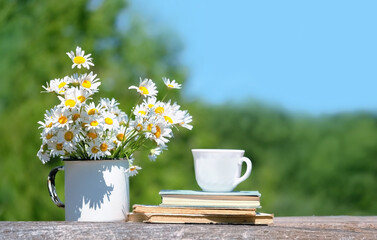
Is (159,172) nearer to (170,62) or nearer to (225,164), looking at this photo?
(170,62)


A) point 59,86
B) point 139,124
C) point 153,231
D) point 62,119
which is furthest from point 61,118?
point 153,231

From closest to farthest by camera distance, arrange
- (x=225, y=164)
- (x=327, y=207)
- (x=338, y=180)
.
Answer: (x=225, y=164) → (x=327, y=207) → (x=338, y=180)

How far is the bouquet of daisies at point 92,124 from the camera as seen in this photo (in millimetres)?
1605

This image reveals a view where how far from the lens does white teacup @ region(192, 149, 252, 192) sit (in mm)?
1658

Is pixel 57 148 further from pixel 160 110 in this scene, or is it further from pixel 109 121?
pixel 160 110

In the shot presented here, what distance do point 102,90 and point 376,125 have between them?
7.67 m

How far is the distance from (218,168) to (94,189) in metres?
0.36

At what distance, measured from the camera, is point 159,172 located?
551 cm

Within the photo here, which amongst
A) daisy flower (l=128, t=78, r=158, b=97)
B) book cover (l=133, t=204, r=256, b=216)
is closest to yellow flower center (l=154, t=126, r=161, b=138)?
daisy flower (l=128, t=78, r=158, b=97)

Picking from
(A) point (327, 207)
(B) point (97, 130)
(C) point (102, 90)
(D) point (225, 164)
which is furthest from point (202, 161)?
(A) point (327, 207)

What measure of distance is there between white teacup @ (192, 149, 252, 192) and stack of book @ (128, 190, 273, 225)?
0.19 feet

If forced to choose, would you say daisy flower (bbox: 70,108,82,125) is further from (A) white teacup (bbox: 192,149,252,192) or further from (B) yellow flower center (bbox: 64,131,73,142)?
(A) white teacup (bbox: 192,149,252,192)

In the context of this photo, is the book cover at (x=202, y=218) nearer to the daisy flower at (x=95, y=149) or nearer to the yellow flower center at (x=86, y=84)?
the daisy flower at (x=95, y=149)

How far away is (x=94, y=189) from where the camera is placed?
65.0 inches
